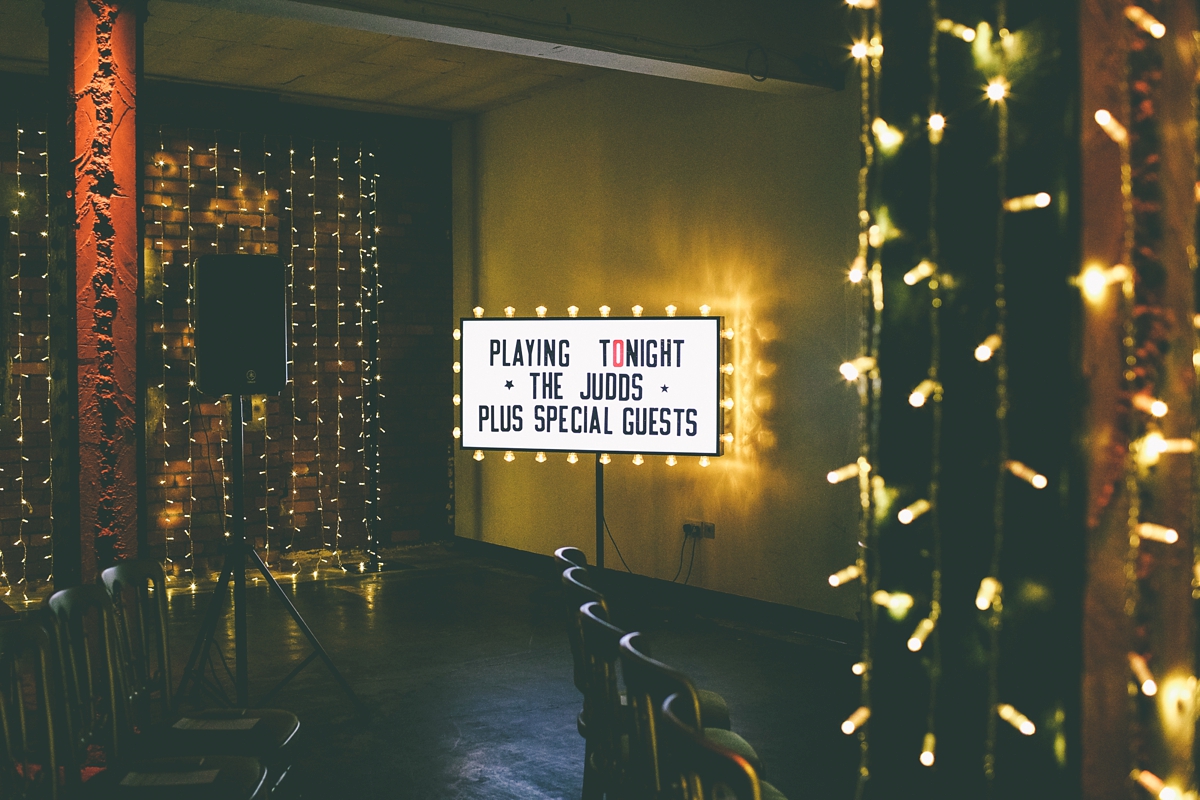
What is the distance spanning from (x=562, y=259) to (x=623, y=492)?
1630mm

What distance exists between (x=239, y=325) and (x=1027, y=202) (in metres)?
3.23

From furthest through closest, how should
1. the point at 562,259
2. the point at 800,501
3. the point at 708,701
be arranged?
the point at 562,259
the point at 800,501
the point at 708,701

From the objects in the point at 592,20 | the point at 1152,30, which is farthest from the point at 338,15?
the point at 1152,30

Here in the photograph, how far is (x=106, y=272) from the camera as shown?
367 centimetres

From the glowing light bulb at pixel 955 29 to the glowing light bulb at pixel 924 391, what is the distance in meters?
0.56

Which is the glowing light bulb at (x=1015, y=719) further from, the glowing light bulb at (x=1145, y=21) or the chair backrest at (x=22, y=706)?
the chair backrest at (x=22, y=706)

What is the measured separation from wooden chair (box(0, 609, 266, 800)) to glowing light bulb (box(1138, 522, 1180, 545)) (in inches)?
79.4

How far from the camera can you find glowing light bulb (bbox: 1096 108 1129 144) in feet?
5.02

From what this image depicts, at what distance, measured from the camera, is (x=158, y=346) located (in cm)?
668

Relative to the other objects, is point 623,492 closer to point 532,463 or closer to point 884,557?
point 532,463

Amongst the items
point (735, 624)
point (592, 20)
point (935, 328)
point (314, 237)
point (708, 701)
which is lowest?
point (735, 624)

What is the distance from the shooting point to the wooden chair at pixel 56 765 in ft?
7.19

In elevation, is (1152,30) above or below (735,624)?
above

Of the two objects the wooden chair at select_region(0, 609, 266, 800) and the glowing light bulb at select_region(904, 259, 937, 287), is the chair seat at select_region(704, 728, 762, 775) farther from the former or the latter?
the glowing light bulb at select_region(904, 259, 937, 287)
